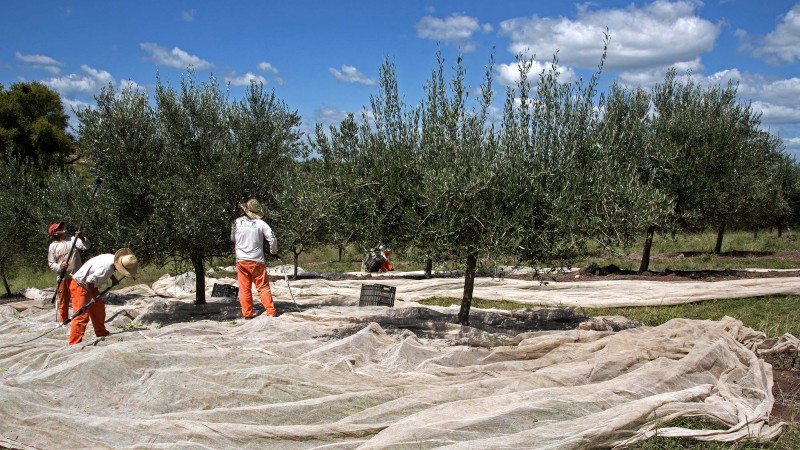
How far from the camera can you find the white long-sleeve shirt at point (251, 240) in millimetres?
11336

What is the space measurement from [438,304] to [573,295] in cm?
309

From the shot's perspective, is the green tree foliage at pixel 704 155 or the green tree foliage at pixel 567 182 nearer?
the green tree foliage at pixel 567 182

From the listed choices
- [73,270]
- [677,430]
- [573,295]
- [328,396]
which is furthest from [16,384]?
[573,295]

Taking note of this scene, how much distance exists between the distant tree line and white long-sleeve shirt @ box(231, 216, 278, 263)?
0.31 metres

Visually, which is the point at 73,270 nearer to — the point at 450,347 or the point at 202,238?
the point at 202,238

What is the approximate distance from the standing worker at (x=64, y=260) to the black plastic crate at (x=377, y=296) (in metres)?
5.49

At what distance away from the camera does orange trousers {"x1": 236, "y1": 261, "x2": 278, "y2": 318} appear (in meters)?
11.2

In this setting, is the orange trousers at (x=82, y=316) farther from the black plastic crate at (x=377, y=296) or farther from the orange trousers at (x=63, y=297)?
the black plastic crate at (x=377, y=296)

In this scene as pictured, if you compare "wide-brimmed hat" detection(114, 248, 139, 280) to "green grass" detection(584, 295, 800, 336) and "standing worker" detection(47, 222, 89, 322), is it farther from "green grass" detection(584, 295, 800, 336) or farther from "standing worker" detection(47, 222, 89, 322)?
"green grass" detection(584, 295, 800, 336)

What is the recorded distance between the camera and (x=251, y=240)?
37.2 feet

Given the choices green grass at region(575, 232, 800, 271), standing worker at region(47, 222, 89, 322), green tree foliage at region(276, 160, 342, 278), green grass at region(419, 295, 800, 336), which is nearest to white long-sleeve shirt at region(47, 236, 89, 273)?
standing worker at region(47, 222, 89, 322)

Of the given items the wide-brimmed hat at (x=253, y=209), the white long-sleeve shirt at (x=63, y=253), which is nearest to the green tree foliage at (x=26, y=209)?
the white long-sleeve shirt at (x=63, y=253)

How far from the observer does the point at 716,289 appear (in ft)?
48.2

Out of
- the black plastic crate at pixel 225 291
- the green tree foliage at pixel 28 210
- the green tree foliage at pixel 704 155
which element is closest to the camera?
the green tree foliage at pixel 28 210
